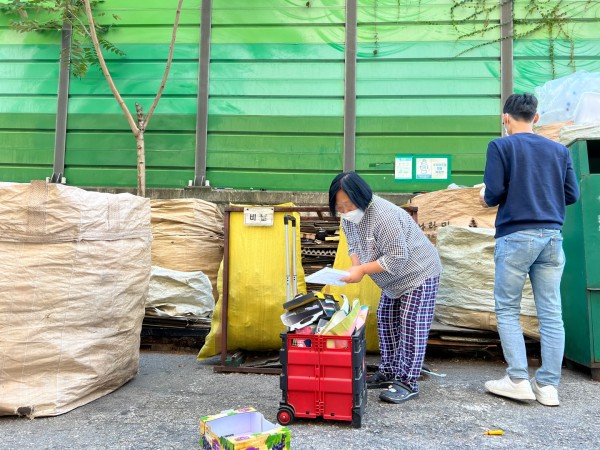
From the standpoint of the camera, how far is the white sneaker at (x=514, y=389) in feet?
9.01

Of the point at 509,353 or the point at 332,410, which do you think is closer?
the point at 332,410

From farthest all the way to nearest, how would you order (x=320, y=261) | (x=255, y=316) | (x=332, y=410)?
(x=320, y=261) → (x=255, y=316) → (x=332, y=410)

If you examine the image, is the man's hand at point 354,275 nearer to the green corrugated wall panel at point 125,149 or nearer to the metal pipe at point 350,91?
the metal pipe at point 350,91

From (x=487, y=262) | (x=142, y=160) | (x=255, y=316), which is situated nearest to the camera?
(x=255, y=316)

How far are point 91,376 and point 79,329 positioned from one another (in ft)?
0.92

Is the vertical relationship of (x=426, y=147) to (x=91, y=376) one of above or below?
above

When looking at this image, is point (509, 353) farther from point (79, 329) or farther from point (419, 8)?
point (419, 8)

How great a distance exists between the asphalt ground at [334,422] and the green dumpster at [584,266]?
0.23 m

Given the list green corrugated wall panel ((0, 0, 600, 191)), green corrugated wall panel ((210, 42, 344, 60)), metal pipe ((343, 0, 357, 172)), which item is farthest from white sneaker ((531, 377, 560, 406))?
green corrugated wall panel ((210, 42, 344, 60))

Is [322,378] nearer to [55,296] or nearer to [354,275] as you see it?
[354,275]

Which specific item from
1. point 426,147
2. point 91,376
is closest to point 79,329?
point 91,376

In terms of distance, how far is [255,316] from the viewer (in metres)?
3.50

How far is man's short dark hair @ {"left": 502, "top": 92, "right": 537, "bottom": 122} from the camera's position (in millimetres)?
2902

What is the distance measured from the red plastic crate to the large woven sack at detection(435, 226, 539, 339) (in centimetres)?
157
